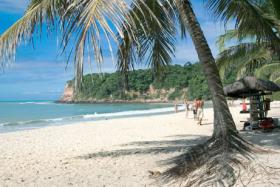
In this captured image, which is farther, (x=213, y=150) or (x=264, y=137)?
(x=264, y=137)

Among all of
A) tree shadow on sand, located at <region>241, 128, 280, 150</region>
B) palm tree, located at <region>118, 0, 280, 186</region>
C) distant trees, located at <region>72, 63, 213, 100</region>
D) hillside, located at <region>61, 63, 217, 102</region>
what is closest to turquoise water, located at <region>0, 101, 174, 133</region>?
hillside, located at <region>61, 63, 217, 102</region>

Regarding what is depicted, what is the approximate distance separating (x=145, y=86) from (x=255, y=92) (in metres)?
5.88

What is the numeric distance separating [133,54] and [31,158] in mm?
3110

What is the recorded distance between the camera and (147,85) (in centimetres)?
1664

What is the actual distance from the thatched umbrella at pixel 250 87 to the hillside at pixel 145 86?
146 cm

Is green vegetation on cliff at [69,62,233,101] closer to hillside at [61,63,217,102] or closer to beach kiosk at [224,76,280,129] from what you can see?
hillside at [61,63,217,102]

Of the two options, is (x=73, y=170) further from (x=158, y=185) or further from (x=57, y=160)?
(x=158, y=185)

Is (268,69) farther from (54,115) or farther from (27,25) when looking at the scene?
(54,115)

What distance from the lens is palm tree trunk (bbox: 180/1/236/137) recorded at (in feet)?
20.4

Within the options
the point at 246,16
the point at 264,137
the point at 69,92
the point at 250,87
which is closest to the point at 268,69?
the point at 250,87

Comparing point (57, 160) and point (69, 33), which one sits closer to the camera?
point (69, 33)

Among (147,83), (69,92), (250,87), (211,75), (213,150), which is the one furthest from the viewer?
(69,92)

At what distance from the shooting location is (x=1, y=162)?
8.30m

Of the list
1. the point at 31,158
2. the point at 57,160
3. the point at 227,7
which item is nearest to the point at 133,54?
the point at 227,7
